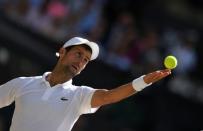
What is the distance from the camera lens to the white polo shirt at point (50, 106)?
653 cm

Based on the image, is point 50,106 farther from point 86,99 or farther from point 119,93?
point 119,93

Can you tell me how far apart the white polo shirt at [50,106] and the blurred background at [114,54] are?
5.21 metres

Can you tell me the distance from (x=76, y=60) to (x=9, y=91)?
0.61m

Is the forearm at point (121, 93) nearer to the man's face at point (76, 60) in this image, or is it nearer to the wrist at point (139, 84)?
the wrist at point (139, 84)

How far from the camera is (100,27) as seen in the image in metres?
13.1

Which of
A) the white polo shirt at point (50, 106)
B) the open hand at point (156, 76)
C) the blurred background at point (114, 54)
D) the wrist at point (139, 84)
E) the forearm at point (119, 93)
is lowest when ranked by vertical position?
the blurred background at point (114, 54)

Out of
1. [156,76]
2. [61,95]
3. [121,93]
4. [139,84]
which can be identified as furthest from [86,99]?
[156,76]

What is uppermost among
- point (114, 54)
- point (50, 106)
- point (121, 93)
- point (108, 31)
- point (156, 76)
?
point (156, 76)

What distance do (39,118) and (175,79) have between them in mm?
6168

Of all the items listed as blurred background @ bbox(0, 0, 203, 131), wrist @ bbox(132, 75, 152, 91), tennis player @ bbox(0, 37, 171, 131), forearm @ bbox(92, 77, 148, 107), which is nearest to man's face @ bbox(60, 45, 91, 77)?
tennis player @ bbox(0, 37, 171, 131)

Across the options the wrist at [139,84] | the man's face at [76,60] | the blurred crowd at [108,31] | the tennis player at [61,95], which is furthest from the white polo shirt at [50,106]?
the blurred crowd at [108,31]

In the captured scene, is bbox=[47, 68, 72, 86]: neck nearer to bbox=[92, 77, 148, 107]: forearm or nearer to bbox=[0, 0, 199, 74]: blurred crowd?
bbox=[92, 77, 148, 107]: forearm

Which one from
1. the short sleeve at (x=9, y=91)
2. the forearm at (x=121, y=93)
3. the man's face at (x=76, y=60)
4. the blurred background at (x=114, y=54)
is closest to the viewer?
the forearm at (x=121, y=93)

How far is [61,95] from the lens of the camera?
21.7ft
